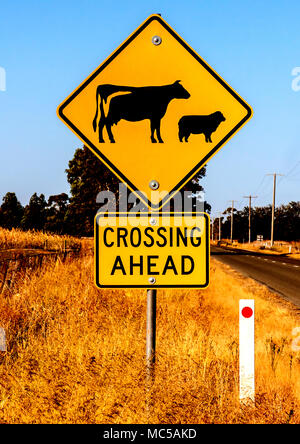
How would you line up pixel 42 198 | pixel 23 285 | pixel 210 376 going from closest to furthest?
pixel 210 376
pixel 23 285
pixel 42 198

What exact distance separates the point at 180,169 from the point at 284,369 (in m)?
2.75

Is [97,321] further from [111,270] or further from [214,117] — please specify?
[214,117]

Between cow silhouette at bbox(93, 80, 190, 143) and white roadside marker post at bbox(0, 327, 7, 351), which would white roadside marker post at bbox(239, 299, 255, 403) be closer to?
cow silhouette at bbox(93, 80, 190, 143)

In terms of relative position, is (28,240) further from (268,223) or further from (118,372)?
(268,223)

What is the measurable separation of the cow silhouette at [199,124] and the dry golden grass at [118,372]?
163cm

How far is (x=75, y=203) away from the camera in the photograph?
2354 inches

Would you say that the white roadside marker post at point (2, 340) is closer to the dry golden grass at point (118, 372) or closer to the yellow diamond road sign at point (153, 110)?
the dry golden grass at point (118, 372)

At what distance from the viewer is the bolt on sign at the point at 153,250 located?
10.6ft

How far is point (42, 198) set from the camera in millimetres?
88125

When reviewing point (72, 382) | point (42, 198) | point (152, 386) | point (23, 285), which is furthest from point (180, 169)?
point (42, 198)

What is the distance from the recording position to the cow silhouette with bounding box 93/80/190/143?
3.17m

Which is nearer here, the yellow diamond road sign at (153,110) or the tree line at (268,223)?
the yellow diamond road sign at (153,110)

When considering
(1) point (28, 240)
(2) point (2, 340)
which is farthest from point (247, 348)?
(1) point (28, 240)

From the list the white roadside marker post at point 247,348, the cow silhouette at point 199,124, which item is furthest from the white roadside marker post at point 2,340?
the cow silhouette at point 199,124
